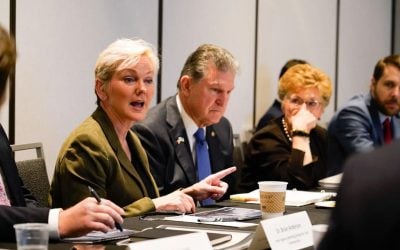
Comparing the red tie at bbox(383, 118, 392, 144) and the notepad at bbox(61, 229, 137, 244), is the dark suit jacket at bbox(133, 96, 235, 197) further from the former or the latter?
the red tie at bbox(383, 118, 392, 144)

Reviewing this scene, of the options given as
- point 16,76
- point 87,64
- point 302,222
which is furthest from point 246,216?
point 87,64

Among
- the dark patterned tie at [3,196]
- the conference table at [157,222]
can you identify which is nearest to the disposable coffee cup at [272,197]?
the conference table at [157,222]

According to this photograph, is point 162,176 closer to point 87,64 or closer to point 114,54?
point 114,54

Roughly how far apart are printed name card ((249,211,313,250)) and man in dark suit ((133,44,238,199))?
117cm

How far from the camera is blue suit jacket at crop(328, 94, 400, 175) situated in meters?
4.64

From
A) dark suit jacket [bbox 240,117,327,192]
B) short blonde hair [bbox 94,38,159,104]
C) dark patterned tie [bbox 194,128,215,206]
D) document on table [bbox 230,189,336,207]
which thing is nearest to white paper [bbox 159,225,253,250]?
document on table [bbox 230,189,336,207]

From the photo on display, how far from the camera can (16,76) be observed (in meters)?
4.18

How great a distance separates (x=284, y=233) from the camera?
7.09 feet

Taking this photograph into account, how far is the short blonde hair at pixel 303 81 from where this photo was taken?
4.59 metres

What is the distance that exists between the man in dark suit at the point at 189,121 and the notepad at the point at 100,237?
1.14 metres

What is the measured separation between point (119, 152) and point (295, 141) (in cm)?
147

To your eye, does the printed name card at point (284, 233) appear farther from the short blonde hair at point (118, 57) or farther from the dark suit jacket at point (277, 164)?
the dark suit jacket at point (277, 164)

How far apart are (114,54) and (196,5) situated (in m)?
2.78

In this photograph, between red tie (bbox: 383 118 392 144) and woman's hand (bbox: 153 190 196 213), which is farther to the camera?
red tie (bbox: 383 118 392 144)
